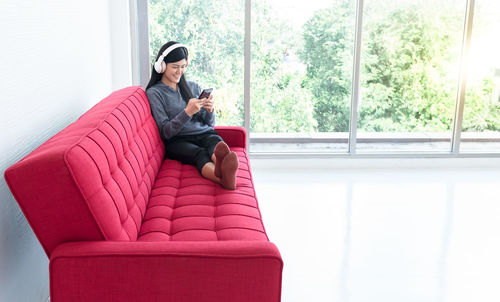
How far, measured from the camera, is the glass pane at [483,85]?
457 centimetres

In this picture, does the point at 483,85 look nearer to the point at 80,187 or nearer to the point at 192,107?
the point at 192,107

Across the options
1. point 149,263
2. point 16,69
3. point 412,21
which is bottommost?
point 149,263

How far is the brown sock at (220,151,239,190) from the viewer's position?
2.51 meters

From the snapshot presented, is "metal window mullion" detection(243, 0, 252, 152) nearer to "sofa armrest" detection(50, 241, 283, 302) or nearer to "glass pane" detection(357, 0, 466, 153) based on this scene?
"glass pane" detection(357, 0, 466, 153)

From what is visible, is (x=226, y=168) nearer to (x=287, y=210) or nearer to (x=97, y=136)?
(x=97, y=136)

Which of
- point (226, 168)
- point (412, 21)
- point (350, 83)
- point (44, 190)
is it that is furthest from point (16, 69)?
point (412, 21)

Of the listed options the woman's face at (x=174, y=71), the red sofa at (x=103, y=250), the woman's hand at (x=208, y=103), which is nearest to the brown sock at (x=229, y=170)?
the woman's hand at (x=208, y=103)

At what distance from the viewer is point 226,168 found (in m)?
2.51

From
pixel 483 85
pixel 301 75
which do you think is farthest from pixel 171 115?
pixel 483 85

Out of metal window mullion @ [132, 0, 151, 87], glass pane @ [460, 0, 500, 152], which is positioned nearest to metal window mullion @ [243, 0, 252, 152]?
metal window mullion @ [132, 0, 151, 87]

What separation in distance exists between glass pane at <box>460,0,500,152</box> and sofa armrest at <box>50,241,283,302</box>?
388 cm

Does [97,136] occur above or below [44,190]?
above

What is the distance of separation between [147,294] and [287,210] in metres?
2.10

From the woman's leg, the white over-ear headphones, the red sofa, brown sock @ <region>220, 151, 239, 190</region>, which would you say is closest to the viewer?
the red sofa
